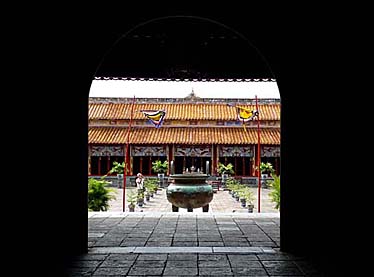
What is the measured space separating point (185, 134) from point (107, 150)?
14.2 feet

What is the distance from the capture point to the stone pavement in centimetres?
369

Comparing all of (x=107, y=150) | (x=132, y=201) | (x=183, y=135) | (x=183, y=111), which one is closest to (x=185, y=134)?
(x=183, y=135)

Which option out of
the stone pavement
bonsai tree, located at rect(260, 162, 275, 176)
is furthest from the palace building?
the stone pavement

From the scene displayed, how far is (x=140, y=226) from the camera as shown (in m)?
6.18

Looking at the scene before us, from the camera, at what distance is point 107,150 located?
24.4m

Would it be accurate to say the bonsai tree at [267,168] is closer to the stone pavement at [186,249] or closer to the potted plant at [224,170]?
the potted plant at [224,170]

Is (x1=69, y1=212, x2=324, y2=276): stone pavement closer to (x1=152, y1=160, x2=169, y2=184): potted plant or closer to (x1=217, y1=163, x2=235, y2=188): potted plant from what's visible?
(x1=217, y1=163, x2=235, y2=188): potted plant

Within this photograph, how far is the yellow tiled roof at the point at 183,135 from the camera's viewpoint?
23.6 m

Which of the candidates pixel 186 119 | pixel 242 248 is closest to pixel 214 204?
pixel 186 119

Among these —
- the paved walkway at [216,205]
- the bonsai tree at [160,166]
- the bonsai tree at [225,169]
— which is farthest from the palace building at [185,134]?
the paved walkway at [216,205]

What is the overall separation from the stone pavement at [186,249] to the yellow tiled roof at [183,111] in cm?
1725

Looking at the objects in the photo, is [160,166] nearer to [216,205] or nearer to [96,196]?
[216,205]
